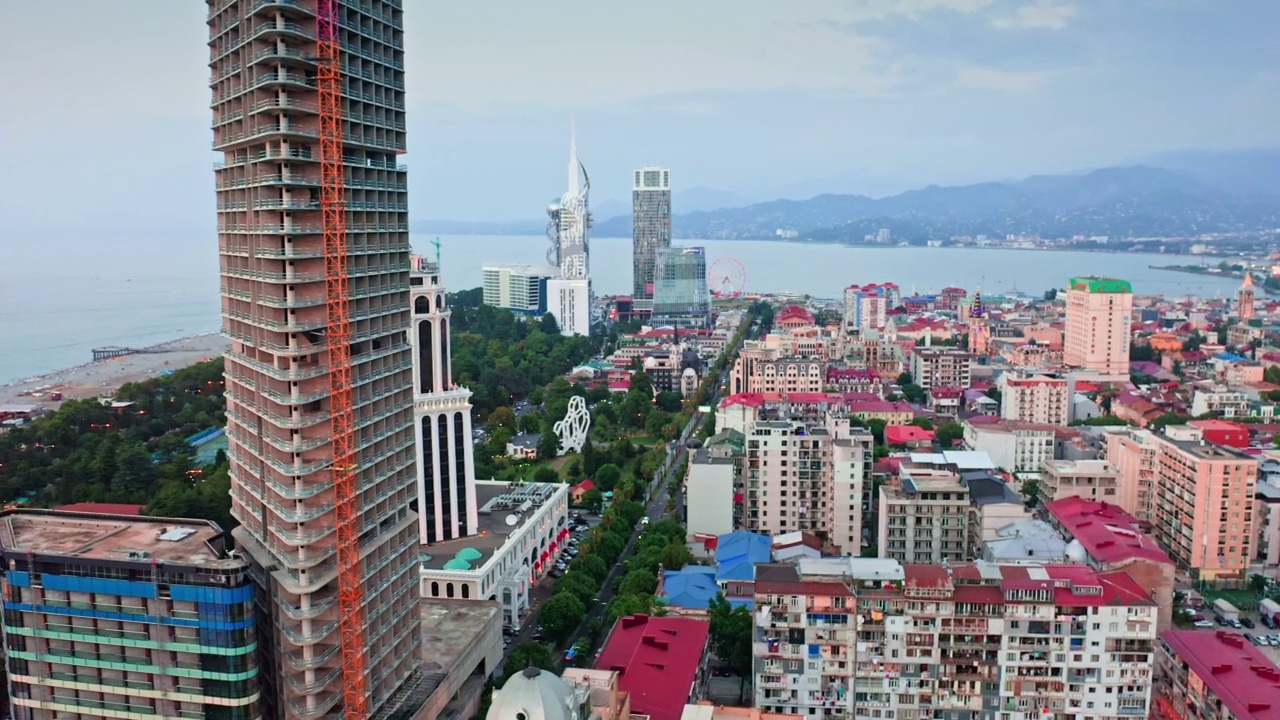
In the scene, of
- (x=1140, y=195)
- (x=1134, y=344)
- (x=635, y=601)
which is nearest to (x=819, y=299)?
(x=1134, y=344)

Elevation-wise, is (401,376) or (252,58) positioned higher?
(252,58)

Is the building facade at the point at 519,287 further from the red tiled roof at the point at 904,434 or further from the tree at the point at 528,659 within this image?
the tree at the point at 528,659

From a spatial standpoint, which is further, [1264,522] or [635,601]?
[1264,522]

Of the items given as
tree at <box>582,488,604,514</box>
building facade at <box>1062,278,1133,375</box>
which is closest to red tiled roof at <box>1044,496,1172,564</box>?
tree at <box>582,488,604,514</box>

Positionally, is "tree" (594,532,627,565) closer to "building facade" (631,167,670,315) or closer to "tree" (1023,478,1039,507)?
"tree" (1023,478,1039,507)

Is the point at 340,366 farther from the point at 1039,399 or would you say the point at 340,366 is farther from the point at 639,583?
the point at 1039,399

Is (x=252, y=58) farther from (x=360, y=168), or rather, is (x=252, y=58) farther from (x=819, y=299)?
(x=819, y=299)
